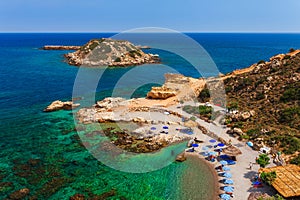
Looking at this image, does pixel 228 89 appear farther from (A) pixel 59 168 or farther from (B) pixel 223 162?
(A) pixel 59 168

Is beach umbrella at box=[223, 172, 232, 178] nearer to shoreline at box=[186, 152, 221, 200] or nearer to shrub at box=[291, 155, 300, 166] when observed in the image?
shoreline at box=[186, 152, 221, 200]

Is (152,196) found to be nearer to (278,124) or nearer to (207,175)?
(207,175)

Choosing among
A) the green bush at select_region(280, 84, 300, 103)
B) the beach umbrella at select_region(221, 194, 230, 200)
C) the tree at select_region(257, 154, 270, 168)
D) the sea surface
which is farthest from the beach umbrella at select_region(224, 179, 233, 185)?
the green bush at select_region(280, 84, 300, 103)

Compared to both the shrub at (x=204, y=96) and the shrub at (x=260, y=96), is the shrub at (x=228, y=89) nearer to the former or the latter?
the shrub at (x=204, y=96)

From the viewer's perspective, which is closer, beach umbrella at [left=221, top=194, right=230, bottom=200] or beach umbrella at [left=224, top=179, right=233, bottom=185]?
beach umbrella at [left=221, top=194, right=230, bottom=200]

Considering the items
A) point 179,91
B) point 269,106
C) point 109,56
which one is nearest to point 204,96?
point 179,91

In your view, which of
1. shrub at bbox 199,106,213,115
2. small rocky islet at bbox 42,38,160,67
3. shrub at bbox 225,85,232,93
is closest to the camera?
shrub at bbox 199,106,213,115

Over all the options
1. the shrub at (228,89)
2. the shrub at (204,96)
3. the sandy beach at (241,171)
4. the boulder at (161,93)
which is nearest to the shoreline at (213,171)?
the sandy beach at (241,171)
